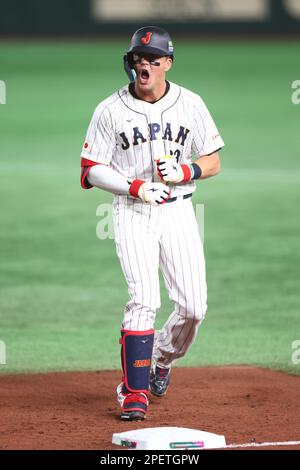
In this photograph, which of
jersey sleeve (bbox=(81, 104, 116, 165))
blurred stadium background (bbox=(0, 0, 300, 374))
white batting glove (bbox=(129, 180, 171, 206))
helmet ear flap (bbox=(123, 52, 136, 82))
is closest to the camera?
white batting glove (bbox=(129, 180, 171, 206))

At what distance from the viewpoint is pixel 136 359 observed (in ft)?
22.7

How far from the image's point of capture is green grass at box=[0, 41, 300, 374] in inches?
358

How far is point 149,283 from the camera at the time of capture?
695 cm

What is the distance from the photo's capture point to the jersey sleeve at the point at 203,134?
7.22 m

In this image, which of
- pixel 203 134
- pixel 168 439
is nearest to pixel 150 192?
pixel 203 134

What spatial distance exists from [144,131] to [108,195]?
24.5 feet

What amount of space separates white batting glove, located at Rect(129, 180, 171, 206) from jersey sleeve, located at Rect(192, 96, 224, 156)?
51 centimetres

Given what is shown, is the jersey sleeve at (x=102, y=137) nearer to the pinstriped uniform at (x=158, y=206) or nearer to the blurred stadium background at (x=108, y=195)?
the pinstriped uniform at (x=158, y=206)

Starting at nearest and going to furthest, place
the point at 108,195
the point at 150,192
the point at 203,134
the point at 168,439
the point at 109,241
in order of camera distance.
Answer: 1. the point at 168,439
2. the point at 150,192
3. the point at 203,134
4. the point at 109,241
5. the point at 108,195

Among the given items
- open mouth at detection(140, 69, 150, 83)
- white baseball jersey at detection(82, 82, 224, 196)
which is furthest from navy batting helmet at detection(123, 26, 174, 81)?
white baseball jersey at detection(82, 82, 224, 196)

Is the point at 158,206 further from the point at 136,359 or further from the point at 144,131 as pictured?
the point at 136,359

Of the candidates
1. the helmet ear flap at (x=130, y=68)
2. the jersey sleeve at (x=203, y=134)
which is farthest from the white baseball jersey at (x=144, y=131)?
the helmet ear flap at (x=130, y=68)

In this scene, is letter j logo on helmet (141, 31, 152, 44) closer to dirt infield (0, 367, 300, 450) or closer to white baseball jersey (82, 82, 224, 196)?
white baseball jersey (82, 82, 224, 196)
